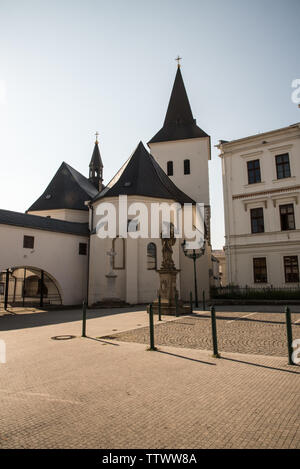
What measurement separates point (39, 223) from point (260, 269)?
1673cm

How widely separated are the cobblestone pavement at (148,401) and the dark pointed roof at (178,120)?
3125 cm

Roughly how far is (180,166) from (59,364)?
99.0 feet

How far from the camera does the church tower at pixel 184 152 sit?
108 ft

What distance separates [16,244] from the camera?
2097 cm

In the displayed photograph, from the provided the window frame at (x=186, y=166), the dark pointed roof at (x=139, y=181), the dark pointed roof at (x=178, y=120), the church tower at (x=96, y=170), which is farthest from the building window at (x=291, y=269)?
the church tower at (x=96, y=170)

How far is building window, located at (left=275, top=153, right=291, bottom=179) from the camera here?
22531 mm

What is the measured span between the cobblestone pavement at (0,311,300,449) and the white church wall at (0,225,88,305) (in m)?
15.7

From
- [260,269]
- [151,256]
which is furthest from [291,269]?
[151,256]

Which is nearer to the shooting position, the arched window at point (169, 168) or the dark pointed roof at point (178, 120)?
the arched window at point (169, 168)

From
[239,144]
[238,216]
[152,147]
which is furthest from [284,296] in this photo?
[152,147]

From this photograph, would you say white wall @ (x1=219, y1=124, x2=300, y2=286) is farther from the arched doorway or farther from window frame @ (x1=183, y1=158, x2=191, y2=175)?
the arched doorway

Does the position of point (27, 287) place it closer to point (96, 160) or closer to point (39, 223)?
point (39, 223)

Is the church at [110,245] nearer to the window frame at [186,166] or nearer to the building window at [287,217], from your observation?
the window frame at [186,166]

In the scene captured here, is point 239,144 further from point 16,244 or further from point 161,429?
point 161,429
